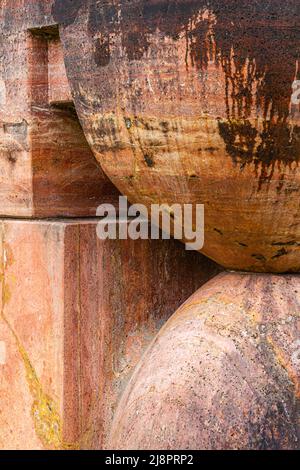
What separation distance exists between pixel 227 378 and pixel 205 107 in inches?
24.8

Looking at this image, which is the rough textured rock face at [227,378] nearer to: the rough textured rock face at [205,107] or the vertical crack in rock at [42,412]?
the rough textured rock face at [205,107]

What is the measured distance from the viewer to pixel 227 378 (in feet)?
6.70

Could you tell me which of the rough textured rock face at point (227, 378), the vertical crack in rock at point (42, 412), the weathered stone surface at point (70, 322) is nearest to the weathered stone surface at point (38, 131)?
the weathered stone surface at point (70, 322)

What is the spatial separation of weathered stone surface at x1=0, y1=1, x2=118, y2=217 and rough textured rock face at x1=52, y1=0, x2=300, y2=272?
28 cm

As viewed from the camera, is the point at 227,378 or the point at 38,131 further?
the point at 38,131

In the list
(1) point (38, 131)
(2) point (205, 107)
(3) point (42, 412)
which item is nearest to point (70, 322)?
(3) point (42, 412)

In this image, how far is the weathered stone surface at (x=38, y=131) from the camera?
2.53 meters

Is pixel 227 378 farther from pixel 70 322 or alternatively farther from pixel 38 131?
pixel 38 131

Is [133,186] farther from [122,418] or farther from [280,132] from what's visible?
[122,418]

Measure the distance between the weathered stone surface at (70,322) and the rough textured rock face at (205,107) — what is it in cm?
37

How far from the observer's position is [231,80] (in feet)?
6.31

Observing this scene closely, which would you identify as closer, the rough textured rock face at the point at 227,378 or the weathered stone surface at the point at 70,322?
the rough textured rock face at the point at 227,378

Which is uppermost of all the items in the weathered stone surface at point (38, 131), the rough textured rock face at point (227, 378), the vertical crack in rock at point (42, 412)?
the weathered stone surface at point (38, 131)
